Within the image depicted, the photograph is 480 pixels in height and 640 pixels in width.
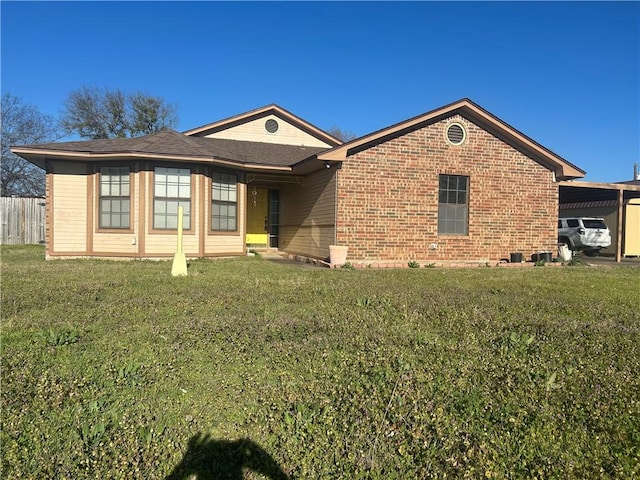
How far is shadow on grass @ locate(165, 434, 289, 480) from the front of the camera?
250cm

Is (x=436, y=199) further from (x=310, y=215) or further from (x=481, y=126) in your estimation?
(x=310, y=215)

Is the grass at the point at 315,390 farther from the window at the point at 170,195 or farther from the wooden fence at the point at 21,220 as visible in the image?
the wooden fence at the point at 21,220

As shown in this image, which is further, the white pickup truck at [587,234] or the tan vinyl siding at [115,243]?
the white pickup truck at [587,234]

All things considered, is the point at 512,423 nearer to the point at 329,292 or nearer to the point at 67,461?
the point at 67,461

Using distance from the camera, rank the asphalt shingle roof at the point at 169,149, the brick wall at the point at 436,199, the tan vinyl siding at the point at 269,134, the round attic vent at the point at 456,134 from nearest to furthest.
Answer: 1. the asphalt shingle roof at the point at 169,149
2. the brick wall at the point at 436,199
3. the round attic vent at the point at 456,134
4. the tan vinyl siding at the point at 269,134

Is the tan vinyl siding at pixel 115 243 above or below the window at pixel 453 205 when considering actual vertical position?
below

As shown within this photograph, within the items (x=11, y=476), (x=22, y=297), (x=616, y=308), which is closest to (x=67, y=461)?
(x=11, y=476)

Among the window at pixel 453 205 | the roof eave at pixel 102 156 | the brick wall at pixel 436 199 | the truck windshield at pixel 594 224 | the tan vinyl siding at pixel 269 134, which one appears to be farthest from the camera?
the truck windshield at pixel 594 224

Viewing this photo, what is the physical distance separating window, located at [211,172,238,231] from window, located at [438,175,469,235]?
614 cm

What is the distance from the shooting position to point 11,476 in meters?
2.41

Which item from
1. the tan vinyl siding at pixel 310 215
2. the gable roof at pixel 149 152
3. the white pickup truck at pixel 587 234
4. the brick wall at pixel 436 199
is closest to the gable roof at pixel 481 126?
the brick wall at pixel 436 199

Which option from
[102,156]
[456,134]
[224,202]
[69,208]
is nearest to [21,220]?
[69,208]

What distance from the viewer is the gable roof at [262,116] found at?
18.4 m

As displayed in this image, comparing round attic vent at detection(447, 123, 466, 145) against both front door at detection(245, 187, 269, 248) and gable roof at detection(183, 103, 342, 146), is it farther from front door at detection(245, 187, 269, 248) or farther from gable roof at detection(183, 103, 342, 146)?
front door at detection(245, 187, 269, 248)
